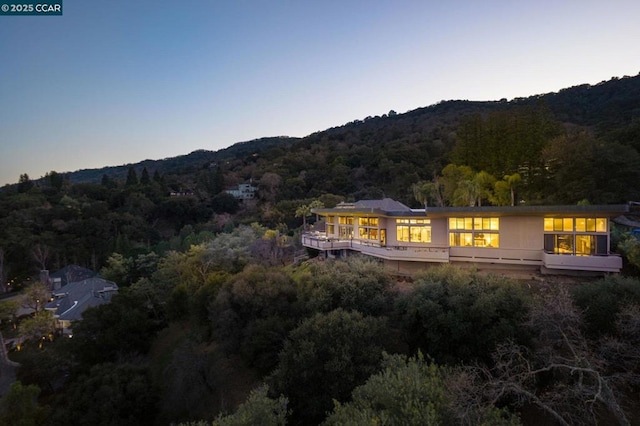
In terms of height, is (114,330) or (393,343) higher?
(393,343)

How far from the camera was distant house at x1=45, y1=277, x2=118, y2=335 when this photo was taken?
27703 mm

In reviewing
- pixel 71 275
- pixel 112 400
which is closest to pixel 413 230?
pixel 112 400

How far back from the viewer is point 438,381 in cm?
848

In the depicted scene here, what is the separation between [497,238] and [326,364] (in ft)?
40.2

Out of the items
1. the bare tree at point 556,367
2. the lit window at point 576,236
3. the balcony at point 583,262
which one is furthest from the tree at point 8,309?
the lit window at point 576,236

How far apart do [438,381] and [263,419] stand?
14.8 feet

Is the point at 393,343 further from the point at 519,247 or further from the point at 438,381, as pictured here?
the point at 519,247

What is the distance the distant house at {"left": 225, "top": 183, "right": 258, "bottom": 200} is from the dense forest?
77.2 feet

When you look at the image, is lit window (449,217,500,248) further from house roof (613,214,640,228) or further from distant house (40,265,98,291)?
distant house (40,265,98,291)

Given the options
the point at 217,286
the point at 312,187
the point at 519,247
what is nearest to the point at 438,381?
the point at 519,247

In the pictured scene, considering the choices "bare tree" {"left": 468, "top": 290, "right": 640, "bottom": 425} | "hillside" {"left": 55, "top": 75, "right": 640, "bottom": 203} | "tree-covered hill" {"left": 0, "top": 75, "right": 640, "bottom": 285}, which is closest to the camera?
"bare tree" {"left": 468, "top": 290, "right": 640, "bottom": 425}

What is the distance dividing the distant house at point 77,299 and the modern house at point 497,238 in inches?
948

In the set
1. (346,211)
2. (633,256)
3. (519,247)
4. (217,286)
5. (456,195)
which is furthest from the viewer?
(456,195)

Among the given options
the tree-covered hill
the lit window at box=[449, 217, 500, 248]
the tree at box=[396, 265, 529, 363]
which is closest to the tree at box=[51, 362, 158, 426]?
the tree at box=[396, 265, 529, 363]
